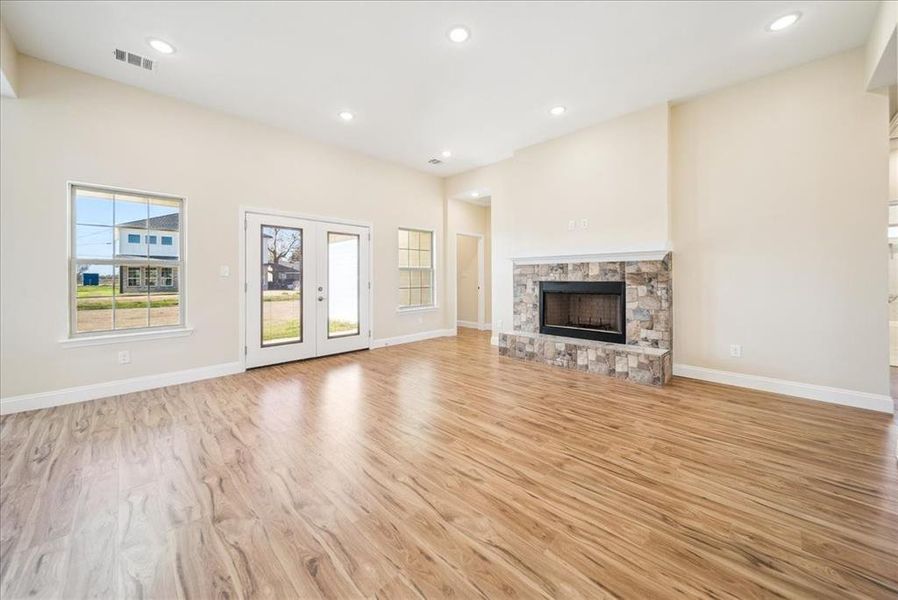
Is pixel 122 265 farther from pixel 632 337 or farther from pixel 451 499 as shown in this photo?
pixel 632 337

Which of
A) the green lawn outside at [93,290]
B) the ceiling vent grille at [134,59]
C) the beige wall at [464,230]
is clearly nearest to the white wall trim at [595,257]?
the beige wall at [464,230]

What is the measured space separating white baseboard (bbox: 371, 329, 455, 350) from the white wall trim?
239 centimetres

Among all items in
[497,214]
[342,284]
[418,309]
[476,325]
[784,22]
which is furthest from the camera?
[476,325]

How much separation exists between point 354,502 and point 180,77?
439 centimetres

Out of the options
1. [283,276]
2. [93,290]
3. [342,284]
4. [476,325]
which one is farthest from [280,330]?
[476,325]

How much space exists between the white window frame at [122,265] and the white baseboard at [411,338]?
9.03ft

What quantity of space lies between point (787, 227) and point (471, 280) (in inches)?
224

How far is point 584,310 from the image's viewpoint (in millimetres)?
4922

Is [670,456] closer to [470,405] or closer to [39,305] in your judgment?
[470,405]

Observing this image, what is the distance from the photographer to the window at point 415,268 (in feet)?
21.1

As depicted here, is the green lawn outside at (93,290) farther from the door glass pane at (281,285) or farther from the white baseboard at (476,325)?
the white baseboard at (476,325)

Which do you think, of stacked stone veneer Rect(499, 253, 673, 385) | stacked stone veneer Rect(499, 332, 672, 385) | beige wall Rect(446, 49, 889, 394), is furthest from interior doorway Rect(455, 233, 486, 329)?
beige wall Rect(446, 49, 889, 394)

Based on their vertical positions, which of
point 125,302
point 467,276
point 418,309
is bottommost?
point 418,309

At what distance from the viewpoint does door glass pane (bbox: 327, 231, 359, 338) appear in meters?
5.31
